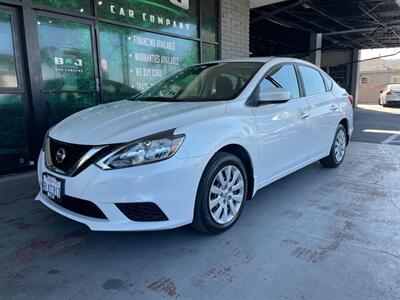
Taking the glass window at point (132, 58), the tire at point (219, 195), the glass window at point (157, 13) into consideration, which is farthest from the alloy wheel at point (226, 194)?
the glass window at point (157, 13)

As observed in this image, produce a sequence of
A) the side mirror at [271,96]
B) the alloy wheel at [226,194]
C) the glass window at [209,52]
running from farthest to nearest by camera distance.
→ the glass window at [209,52] → the side mirror at [271,96] → the alloy wheel at [226,194]

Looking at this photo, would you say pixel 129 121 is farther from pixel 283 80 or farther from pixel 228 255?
pixel 283 80

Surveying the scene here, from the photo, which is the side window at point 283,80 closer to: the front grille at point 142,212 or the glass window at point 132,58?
the front grille at point 142,212

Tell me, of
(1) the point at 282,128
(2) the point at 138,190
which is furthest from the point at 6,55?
(1) the point at 282,128

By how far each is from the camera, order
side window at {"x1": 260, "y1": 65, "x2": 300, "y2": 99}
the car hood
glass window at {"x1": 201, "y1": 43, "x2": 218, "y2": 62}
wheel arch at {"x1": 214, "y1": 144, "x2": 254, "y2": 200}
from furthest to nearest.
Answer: glass window at {"x1": 201, "y1": 43, "x2": 218, "y2": 62} → side window at {"x1": 260, "y1": 65, "x2": 300, "y2": 99} → wheel arch at {"x1": 214, "y1": 144, "x2": 254, "y2": 200} → the car hood

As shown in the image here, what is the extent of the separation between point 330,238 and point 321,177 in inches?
74.9

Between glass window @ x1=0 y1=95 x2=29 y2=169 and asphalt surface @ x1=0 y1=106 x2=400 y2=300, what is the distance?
946mm

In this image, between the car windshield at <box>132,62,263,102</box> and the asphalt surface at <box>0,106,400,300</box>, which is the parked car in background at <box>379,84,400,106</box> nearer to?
the asphalt surface at <box>0,106,400,300</box>

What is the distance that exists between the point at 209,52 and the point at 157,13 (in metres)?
1.71

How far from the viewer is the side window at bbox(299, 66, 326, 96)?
13.5 ft

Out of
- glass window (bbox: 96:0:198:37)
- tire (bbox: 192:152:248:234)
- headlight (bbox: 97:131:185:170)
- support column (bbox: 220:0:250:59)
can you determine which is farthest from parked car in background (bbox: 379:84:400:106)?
headlight (bbox: 97:131:185:170)

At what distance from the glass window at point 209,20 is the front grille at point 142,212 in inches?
232

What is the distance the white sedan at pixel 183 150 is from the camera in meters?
Answer: 2.32

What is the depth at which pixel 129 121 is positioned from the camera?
2.64 metres
